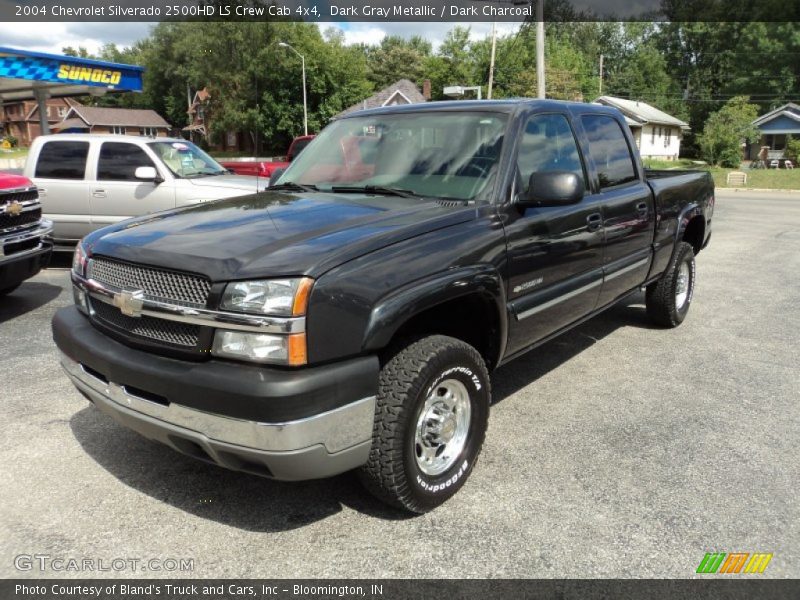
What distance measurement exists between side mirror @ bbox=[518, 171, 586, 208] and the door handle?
27.5 inches

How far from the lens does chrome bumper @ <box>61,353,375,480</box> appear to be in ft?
7.97

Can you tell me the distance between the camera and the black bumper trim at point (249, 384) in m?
2.38

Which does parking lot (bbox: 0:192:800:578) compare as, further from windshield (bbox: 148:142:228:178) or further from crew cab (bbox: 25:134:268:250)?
windshield (bbox: 148:142:228:178)

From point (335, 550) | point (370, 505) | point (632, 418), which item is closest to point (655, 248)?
point (632, 418)

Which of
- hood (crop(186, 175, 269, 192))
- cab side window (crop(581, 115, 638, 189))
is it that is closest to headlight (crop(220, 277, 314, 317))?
cab side window (crop(581, 115, 638, 189))

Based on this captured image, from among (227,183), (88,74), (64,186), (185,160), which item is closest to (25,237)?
(64,186)

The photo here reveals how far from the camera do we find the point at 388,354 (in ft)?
9.39

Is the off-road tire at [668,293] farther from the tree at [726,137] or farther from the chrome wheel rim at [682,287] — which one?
the tree at [726,137]

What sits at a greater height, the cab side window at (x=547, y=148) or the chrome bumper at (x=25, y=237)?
the cab side window at (x=547, y=148)

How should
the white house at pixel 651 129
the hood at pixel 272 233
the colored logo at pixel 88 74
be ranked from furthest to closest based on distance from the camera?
the white house at pixel 651 129 → the colored logo at pixel 88 74 → the hood at pixel 272 233

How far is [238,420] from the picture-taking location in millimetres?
2432

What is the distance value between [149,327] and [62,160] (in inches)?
302

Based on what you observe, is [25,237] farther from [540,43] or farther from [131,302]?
[540,43]

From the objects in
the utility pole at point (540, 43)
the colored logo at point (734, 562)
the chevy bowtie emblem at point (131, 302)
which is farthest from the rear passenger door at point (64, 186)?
the utility pole at point (540, 43)
